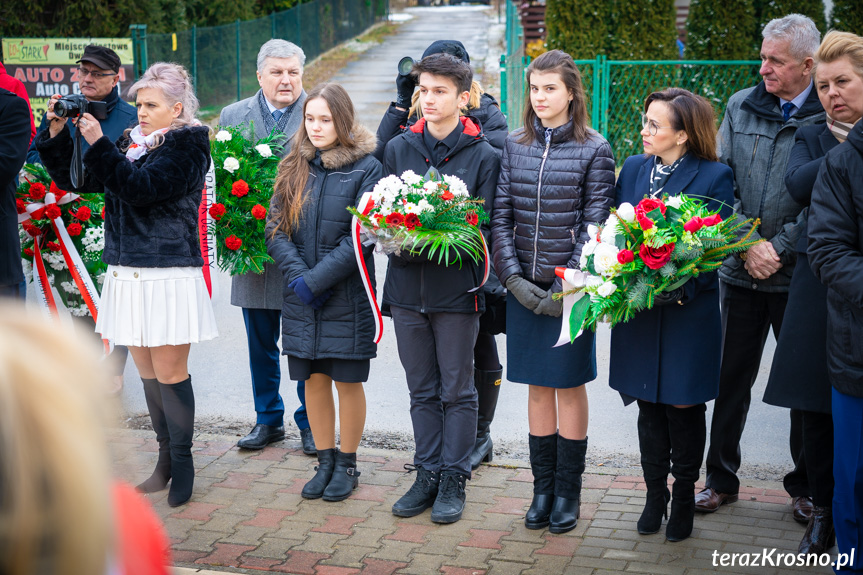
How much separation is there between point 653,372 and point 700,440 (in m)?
0.41

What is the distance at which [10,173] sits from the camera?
5.05 m

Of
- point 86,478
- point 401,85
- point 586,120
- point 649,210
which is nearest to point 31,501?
point 86,478

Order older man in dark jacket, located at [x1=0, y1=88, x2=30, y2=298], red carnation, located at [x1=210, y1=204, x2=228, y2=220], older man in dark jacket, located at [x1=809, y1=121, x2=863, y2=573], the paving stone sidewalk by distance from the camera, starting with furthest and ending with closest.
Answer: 1. red carnation, located at [x1=210, y1=204, x2=228, y2=220]
2. older man in dark jacket, located at [x1=0, y1=88, x2=30, y2=298]
3. the paving stone sidewalk
4. older man in dark jacket, located at [x1=809, y1=121, x2=863, y2=573]

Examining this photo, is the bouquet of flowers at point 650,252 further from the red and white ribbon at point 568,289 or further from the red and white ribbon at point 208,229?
the red and white ribbon at point 208,229

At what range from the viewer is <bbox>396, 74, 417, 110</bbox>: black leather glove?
17.4 ft

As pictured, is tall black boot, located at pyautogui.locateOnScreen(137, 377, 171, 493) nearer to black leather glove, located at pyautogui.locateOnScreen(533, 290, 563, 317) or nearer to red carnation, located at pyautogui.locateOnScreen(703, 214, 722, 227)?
black leather glove, located at pyautogui.locateOnScreen(533, 290, 563, 317)

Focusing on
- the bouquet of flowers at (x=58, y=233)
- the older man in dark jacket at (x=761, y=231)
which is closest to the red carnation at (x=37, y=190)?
the bouquet of flowers at (x=58, y=233)

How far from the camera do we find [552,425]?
4.55 meters

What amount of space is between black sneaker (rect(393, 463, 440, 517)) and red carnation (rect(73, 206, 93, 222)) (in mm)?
2690

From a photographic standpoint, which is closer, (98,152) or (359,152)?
(98,152)

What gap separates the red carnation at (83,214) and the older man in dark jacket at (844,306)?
424 centimetres

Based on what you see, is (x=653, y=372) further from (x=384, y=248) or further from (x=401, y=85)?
(x=401, y=85)

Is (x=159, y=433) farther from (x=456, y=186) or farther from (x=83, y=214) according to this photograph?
(x=456, y=186)

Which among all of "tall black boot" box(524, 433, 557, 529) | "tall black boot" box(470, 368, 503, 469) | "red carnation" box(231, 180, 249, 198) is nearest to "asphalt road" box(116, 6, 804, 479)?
"tall black boot" box(470, 368, 503, 469)
